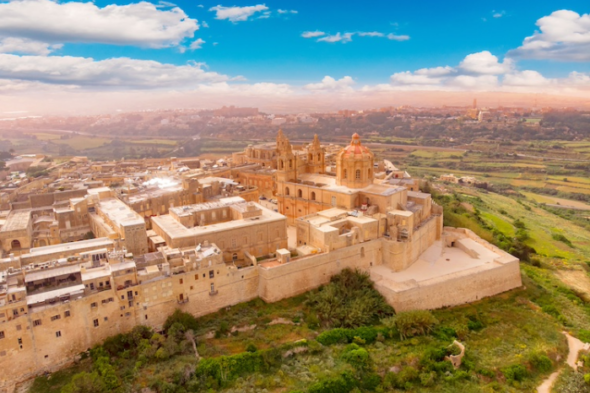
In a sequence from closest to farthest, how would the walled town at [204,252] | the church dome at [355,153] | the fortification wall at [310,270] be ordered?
the walled town at [204,252]
the fortification wall at [310,270]
the church dome at [355,153]

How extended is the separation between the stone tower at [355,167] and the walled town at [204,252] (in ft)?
0.35

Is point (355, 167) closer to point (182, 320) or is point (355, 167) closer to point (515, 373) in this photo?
point (515, 373)

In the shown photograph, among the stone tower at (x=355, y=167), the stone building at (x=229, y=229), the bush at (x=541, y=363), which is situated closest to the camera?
the bush at (x=541, y=363)

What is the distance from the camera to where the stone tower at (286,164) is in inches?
1507

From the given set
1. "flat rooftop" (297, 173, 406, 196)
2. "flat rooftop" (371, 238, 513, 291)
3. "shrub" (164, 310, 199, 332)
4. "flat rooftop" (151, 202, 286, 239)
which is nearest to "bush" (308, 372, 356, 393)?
"shrub" (164, 310, 199, 332)

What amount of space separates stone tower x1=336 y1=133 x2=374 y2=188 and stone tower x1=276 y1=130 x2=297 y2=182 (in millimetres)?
5083

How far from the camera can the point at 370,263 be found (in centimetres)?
3058

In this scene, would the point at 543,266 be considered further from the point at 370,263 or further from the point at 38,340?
the point at 38,340

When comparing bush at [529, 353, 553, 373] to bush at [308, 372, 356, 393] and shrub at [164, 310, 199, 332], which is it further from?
shrub at [164, 310, 199, 332]

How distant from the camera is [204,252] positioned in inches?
977

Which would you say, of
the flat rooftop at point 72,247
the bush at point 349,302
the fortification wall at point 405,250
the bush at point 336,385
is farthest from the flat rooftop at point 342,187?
the flat rooftop at point 72,247

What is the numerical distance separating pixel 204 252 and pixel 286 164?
15.5 m

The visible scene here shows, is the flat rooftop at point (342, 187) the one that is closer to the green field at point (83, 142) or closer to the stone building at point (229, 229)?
the stone building at point (229, 229)

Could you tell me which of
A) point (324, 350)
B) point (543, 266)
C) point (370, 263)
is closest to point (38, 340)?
point (324, 350)
